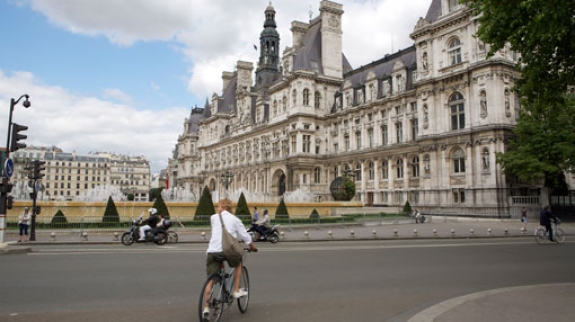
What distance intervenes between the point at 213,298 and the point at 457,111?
37.1 meters

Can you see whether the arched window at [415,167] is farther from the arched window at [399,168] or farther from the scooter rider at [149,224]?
the scooter rider at [149,224]

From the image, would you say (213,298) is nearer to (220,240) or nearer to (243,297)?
(220,240)

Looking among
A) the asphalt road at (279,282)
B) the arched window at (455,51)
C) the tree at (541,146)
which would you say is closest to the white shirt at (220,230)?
the asphalt road at (279,282)

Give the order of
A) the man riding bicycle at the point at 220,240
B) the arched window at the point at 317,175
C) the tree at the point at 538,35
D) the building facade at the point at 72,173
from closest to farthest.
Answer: the man riding bicycle at the point at 220,240, the tree at the point at 538,35, the arched window at the point at 317,175, the building facade at the point at 72,173

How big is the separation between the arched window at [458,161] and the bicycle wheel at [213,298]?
35.6 m

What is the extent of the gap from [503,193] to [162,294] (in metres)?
33.0

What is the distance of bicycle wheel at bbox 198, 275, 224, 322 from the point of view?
5.70 m

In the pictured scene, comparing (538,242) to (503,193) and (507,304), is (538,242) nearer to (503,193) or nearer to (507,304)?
(507,304)

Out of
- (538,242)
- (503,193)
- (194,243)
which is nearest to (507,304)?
(538,242)

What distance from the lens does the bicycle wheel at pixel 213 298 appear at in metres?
5.70

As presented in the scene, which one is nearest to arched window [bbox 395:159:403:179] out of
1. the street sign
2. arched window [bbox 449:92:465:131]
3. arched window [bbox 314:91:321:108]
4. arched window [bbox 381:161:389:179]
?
arched window [bbox 381:161:389:179]

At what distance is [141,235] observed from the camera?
65.1 feet

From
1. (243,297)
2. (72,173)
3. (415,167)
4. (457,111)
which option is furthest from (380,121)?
(72,173)

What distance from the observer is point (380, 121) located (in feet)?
160
